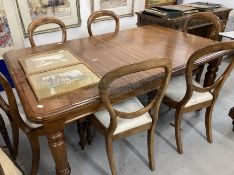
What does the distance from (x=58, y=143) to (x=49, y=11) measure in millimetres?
1738

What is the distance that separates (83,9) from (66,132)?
1.51 m

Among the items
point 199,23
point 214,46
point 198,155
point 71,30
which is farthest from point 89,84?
point 199,23

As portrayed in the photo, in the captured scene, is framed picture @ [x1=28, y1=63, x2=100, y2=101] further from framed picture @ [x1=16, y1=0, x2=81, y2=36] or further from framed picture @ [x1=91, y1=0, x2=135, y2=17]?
framed picture @ [x1=91, y1=0, x2=135, y2=17]

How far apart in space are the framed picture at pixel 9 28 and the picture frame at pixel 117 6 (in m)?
0.90

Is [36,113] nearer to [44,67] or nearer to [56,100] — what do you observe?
[56,100]

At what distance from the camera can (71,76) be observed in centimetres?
121

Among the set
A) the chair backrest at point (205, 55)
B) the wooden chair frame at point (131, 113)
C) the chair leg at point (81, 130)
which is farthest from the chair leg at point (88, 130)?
the chair backrest at point (205, 55)

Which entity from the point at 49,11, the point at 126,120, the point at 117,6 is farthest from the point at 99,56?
the point at 117,6

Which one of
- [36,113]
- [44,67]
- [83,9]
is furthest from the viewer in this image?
[83,9]

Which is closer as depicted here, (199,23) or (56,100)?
(56,100)

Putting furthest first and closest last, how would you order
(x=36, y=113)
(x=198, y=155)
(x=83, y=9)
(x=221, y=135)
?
(x=83, y=9) < (x=221, y=135) < (x=198, y=155) < (x=36, y=113)

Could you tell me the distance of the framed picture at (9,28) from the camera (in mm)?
2080

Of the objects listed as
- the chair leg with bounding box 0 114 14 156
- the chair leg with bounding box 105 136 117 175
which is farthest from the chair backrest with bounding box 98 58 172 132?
the chair leg with bounding box 0 114 14 156

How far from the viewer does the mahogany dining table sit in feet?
3.32
